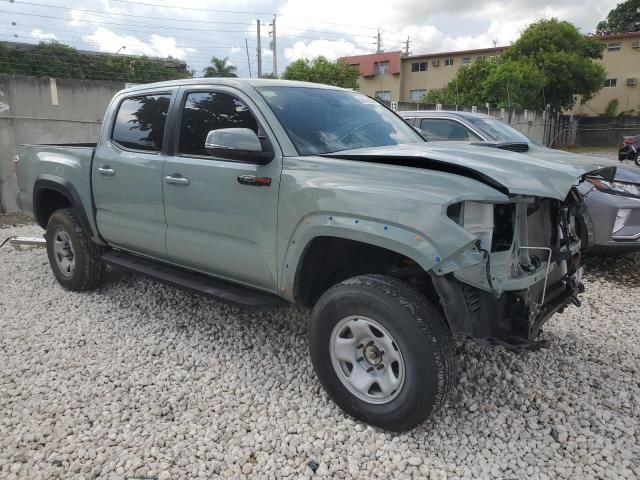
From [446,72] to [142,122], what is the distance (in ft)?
151

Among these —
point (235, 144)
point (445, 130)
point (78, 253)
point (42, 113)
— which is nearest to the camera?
point (235, 144)

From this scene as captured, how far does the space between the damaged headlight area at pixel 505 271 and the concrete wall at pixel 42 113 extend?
9.25m

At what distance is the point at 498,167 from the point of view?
8.29 ft

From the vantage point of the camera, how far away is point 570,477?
7.87 ft

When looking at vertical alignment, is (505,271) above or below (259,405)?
above

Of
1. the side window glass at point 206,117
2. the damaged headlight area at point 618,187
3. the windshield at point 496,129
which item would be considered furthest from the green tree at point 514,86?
the side window glass at point 206,117

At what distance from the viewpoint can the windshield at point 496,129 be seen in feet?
22.8

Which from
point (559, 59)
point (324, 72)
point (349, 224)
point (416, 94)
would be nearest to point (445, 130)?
point (349, 224)

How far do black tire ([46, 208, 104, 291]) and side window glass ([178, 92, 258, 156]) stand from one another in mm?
1666

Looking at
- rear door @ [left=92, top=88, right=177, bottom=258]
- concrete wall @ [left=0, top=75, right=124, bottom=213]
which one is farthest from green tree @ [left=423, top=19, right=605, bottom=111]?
rear door @ [left=92, top=88, right=177, bottom=258]

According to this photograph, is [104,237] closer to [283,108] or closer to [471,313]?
[283,108]

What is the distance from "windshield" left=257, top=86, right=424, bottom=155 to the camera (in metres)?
3.20

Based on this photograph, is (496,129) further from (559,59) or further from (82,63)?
(559,59)

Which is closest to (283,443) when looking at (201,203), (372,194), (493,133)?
(372,194)
